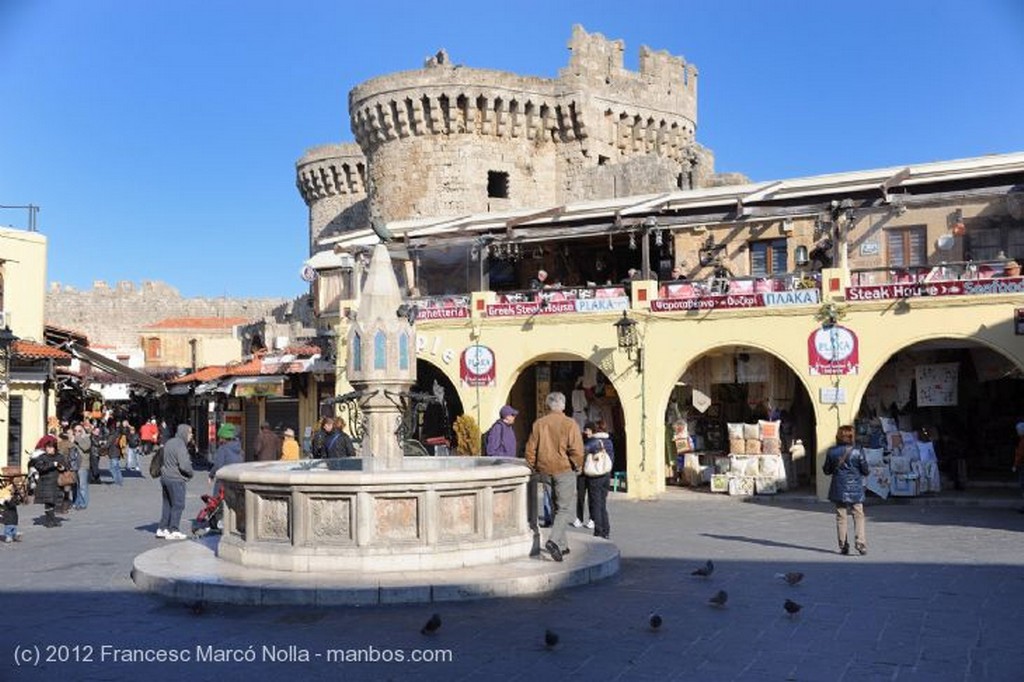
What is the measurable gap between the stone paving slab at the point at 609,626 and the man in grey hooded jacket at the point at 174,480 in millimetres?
1003

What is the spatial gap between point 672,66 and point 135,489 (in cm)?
2653

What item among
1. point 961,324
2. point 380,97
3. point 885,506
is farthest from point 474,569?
point 380,97

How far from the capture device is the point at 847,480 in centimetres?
1188

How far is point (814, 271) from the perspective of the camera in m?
22.3

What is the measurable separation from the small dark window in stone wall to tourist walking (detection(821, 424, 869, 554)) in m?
26.3

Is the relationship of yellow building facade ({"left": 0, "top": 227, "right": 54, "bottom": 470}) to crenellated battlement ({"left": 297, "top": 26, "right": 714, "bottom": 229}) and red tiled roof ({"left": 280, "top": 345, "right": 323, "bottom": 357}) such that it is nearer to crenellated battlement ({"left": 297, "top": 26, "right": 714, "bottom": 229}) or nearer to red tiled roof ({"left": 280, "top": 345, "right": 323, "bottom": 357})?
red tiled roof ({"left": 280, "top": 345, "right": 323, "bottom": 357})

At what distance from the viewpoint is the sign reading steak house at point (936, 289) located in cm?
1812

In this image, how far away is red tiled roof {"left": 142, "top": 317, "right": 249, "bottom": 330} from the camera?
60591mm

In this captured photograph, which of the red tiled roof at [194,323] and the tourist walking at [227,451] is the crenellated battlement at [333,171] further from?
the tourist walking at [227,451]

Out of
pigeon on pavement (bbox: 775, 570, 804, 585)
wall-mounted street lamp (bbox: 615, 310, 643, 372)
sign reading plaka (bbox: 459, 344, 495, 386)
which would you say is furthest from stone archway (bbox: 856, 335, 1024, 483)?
pigeon on pavement (bbox: 775, 570, 804, 585)

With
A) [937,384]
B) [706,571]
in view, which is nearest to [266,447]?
[706,571]

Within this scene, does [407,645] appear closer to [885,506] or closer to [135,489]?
[885,506]

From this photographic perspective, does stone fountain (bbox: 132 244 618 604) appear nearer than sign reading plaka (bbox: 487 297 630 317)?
Yes

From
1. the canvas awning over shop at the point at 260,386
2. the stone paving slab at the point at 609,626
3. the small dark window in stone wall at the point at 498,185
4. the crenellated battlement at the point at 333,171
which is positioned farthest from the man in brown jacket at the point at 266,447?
the crenellated battlement at the point at 333,171
